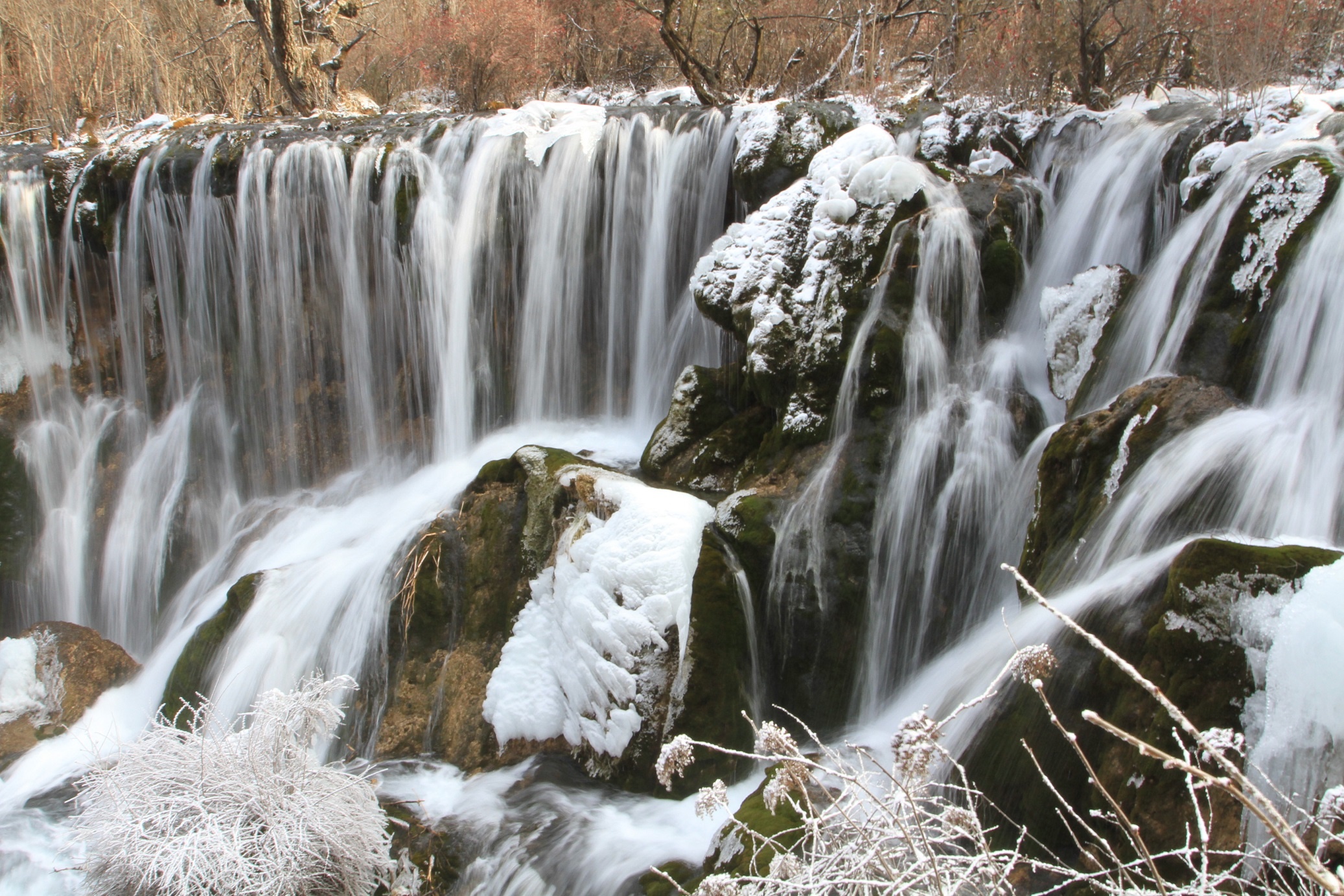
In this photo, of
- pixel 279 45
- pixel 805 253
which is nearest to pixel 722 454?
pixel 805 253

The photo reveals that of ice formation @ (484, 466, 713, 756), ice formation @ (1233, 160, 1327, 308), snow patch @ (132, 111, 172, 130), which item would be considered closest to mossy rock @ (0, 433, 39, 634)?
snow patch @ (132, 111, 172, 130)

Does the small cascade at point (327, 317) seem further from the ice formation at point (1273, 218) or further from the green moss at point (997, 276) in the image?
the ice formation at point (1273, 218)

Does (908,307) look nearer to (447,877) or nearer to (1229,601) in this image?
(1229,601)

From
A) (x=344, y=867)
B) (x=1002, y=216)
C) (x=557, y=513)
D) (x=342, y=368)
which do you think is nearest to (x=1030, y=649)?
(x=344, y=867)

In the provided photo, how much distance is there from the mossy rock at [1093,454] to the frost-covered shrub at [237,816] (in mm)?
3122

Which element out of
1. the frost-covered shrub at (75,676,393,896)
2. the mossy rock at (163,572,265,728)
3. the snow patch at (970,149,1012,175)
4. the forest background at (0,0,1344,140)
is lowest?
the mossy rock at (163,572,265,728)

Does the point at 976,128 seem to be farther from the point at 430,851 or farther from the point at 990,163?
the point at 430,851

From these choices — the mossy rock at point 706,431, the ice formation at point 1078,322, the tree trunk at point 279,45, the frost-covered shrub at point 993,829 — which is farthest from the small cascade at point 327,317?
the frost-covered shrub at point 993,829

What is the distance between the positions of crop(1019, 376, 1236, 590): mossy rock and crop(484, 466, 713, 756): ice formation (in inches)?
65.7

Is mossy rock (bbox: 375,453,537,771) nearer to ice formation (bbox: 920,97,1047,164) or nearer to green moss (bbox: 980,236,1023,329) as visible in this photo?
green moss (bbox: 980,236,1023,329)

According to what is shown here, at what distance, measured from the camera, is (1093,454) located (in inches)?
163

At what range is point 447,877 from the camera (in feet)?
13.7

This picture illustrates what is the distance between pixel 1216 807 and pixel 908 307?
11.0 ft

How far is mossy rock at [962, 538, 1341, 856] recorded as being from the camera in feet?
8.92
